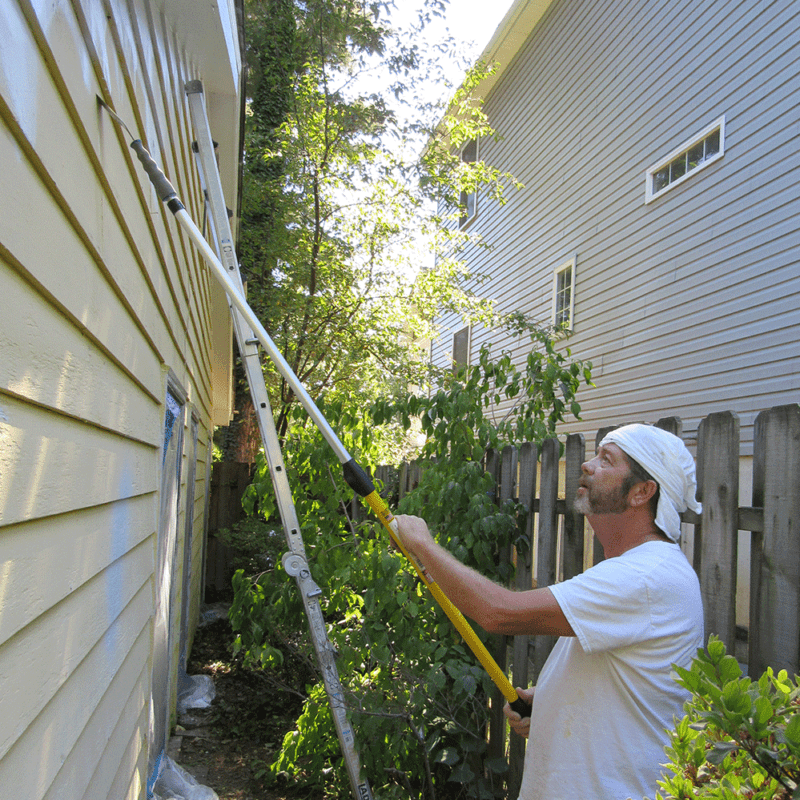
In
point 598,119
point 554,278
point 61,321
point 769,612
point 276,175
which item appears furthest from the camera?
point 276,175

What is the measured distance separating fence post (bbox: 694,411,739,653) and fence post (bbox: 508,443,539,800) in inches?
43.3

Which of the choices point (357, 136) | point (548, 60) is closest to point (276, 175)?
point (357, 136)

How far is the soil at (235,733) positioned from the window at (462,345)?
8.94 m

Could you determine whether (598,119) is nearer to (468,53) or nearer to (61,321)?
(468,53)

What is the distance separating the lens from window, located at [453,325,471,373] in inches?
552

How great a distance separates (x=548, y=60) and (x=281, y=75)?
430cm

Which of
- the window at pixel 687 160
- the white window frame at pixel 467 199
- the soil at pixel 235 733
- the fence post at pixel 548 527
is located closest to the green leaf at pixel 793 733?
the fence post at pixel 548 527

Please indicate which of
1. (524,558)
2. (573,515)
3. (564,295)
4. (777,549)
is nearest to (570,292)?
(564,295)

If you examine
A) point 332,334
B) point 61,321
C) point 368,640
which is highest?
point 332,334

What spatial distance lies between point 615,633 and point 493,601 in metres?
0.31

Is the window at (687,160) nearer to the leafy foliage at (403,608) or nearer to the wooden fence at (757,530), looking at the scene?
the leafy foliage at (403,608)

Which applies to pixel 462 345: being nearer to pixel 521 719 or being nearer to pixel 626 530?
pixel 521 719

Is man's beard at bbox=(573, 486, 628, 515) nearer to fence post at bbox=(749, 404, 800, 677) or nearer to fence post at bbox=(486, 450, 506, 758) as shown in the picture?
fence post at bbox=(749, 404, 800, 677)

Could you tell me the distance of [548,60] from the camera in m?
10.4
